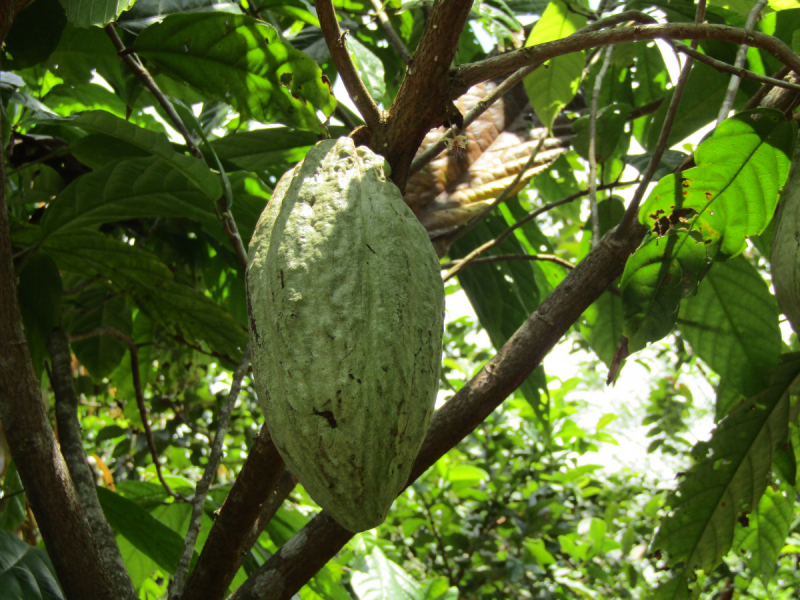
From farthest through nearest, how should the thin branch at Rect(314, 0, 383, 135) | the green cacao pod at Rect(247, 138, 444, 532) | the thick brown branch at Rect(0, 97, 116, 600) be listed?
the thick brown branch at Rect(0, 97, 116, 600), the thin branch at Rect(314, 0, 383, 135), the green cacao pod at Rect(247, 138, 444, 532)

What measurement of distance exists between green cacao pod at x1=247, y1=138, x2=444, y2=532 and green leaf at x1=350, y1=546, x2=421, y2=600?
938 millimetres

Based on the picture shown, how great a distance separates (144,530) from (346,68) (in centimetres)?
73

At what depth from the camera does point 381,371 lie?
48 centimetres

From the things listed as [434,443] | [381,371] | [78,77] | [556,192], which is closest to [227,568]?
[434,443]

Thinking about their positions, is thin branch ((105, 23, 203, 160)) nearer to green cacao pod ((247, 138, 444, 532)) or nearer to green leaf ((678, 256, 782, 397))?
green cacao pod ((247, 138, 444, 532))

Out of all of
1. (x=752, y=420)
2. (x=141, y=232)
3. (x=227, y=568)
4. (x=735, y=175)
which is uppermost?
(x=141, y=232)

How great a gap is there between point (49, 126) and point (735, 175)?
1147mm

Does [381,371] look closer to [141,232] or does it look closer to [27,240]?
[27,240]

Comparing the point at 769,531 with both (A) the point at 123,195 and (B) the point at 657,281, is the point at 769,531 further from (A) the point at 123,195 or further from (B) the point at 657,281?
(A) the point at 123,195

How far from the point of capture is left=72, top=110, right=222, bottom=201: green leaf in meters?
0.84

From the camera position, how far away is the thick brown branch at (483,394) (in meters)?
0.74

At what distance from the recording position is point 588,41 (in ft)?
1.84

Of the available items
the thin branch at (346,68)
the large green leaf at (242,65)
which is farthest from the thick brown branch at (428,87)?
the large green leaf at (242,65)

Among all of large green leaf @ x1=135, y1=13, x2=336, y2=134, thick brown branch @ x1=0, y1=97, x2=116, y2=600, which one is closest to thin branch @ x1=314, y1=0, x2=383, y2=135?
large green leaf @ x1=135, y1=13, x2=336, y2=134
